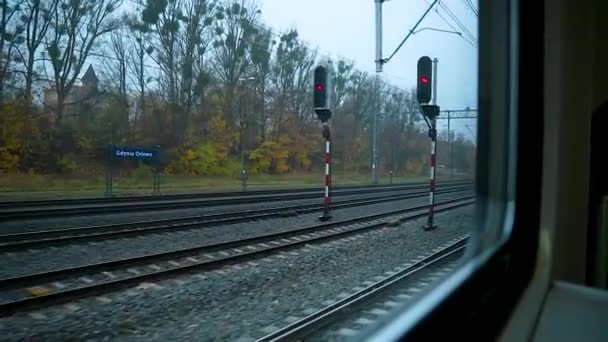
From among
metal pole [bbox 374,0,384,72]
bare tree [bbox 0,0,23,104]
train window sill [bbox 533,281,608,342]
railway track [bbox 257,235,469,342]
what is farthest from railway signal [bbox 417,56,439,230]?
bare tree [bbox 0,0,23,104]

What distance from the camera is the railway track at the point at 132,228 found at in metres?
6.13

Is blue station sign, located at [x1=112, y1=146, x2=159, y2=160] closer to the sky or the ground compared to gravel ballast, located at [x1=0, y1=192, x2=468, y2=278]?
closer to the sky

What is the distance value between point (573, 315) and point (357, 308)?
1.81m

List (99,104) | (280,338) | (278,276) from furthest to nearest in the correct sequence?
(99,104), (278,276), (280,338)

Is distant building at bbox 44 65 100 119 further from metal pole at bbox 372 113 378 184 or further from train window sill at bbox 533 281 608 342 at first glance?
metal pole at bbox 372 113 378 184

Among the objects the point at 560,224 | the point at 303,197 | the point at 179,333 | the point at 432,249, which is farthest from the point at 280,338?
the point at 303,197

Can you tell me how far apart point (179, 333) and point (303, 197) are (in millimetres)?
12293

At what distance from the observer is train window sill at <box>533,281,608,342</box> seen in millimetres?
2041

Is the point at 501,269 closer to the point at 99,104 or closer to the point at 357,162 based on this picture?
the point at 99,104

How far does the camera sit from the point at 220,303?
158 inches

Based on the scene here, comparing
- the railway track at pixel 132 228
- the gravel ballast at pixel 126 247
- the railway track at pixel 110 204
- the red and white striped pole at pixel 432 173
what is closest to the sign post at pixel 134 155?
the railway track at pixel 110 204

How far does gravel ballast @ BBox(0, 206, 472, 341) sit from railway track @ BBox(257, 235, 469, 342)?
0.75ft

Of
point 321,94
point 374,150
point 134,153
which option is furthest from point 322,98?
point 374,150

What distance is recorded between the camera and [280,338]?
2996 mm
